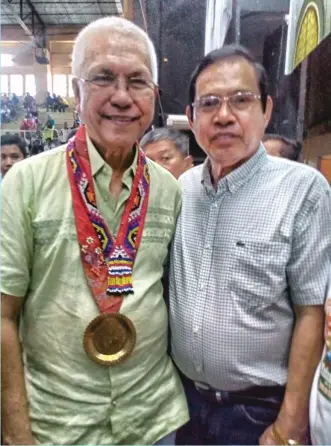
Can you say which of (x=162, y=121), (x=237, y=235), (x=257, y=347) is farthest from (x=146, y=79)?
(x=257, y=347)

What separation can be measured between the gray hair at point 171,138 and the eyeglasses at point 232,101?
0.32m

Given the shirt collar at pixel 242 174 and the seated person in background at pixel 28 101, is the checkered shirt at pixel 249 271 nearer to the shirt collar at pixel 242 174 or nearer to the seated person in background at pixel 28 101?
the shirt collar at pixel 242 174

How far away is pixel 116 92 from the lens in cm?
92

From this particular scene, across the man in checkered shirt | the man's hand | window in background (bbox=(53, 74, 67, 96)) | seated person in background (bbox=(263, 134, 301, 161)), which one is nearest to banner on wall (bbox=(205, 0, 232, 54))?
the man in checkered shirt

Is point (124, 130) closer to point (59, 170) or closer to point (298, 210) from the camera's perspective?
point (59, 170)

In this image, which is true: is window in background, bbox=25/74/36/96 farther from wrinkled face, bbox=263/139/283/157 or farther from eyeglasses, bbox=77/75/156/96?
wrinkled face, bbox=263/139/283/157

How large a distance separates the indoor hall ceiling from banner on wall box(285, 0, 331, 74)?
0.44 meters

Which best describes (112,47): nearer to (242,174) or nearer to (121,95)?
(121,95)

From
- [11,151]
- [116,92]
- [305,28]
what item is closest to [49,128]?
[11,151]

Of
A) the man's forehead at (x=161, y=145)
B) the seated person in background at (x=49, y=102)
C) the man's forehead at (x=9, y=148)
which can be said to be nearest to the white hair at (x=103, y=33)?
the seated person in background at (x=49, y=102)

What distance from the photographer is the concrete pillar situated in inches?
41.6

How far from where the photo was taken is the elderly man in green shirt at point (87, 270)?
0.92 m

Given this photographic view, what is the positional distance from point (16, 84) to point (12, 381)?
0.66 meters

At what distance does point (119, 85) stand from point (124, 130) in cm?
9
